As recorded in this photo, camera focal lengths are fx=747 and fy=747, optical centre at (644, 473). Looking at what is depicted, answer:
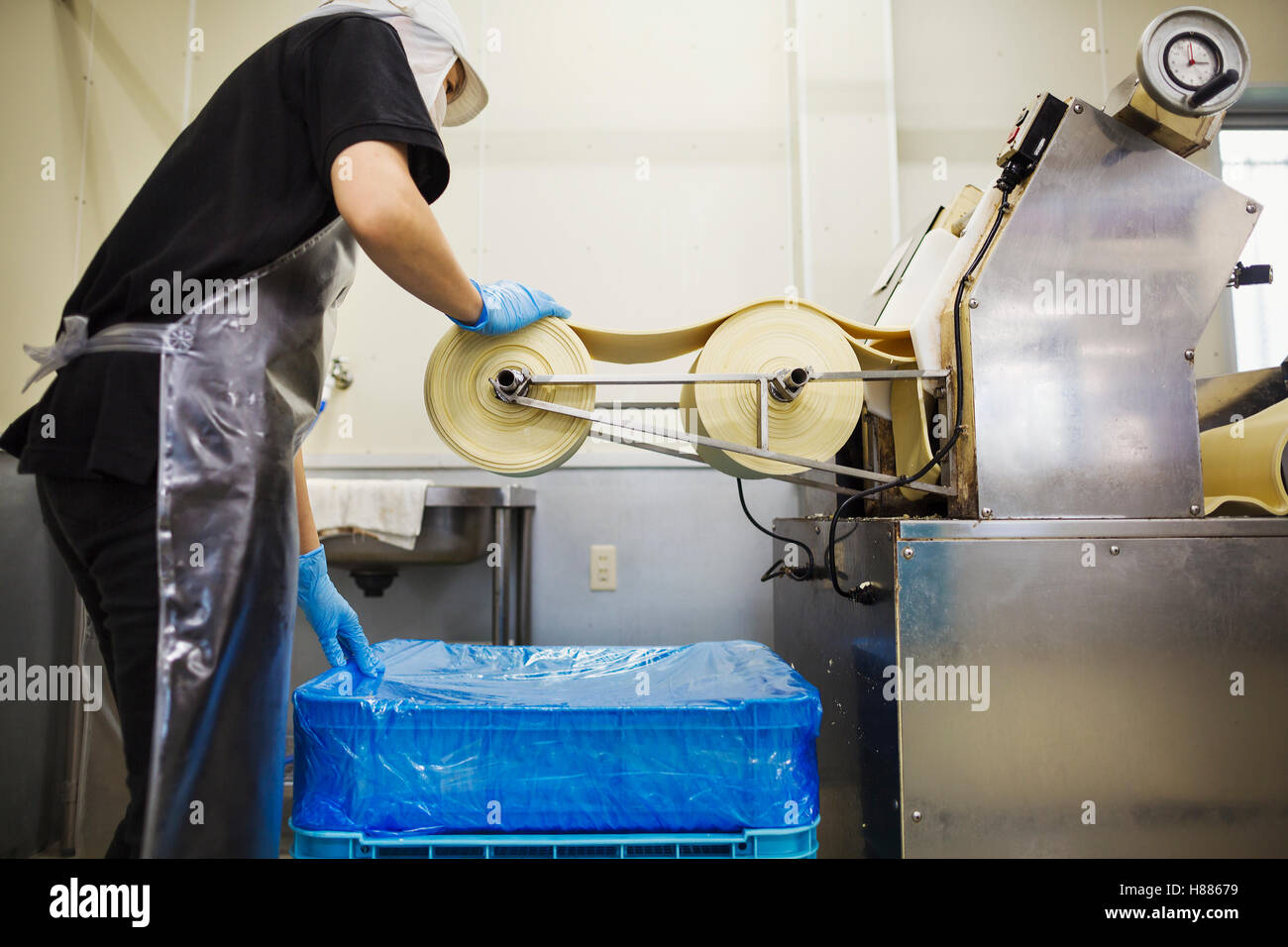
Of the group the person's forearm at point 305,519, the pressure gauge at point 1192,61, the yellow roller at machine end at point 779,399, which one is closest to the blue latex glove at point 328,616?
the person's forearm at point 305,519

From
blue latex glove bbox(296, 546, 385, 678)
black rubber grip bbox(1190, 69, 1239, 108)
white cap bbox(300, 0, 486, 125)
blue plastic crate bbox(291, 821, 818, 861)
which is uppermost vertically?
white cap bbox(300, 0, 486, 125)

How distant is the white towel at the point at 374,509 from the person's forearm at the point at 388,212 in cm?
109

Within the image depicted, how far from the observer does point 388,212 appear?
0.87 meters

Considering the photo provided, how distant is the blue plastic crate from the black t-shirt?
54 centimetres

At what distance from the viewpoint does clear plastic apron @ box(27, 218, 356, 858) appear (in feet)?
2.64

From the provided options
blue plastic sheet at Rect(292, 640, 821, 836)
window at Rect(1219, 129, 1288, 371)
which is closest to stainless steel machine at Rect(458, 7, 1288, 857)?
blue plastic sheet at Rect(292, 640, 821, 836)

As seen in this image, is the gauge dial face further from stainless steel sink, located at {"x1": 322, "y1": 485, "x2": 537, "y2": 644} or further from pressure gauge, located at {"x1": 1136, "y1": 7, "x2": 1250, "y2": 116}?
stainless steel sink, located at {"x1": 322, "y1": 485, "x2": 537, "y2": 644}

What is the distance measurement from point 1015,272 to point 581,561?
5.14ft

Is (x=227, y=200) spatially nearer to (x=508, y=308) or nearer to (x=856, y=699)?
(x=508, y=308)

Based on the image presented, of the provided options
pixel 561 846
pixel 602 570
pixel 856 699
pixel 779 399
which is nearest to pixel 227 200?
pixel 779 399

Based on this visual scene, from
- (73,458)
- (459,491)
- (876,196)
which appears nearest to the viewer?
(73,458)

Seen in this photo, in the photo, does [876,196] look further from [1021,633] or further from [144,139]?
[144,139]

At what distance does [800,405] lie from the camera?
3.87 feet

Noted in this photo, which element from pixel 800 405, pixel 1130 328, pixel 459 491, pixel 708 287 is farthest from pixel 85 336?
pixel 708 287
